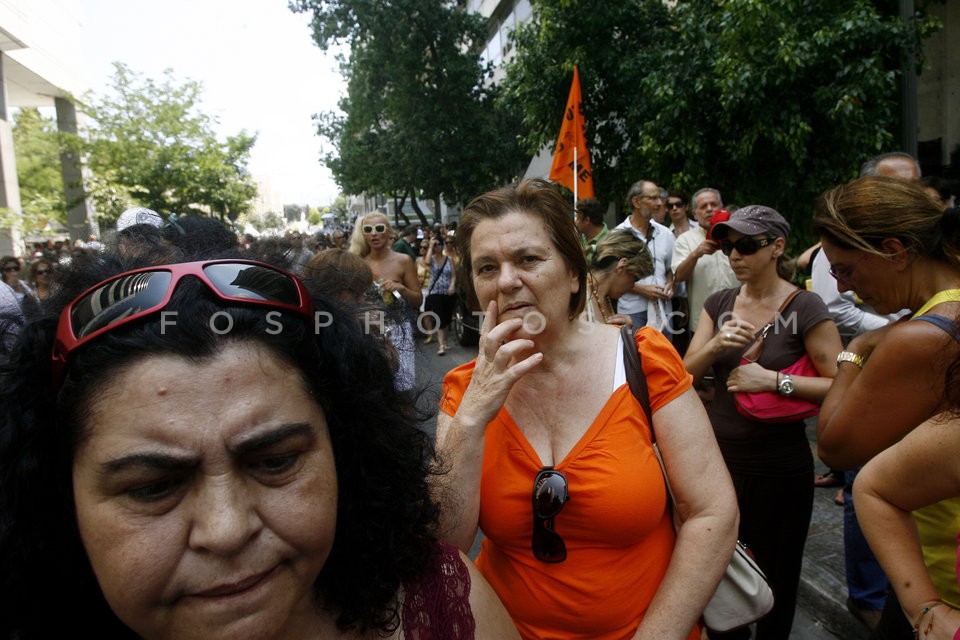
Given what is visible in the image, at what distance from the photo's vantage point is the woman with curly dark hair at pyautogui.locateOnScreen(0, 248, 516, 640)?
93 centimetres

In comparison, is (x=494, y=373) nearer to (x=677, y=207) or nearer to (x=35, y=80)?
(x=677, y=207)

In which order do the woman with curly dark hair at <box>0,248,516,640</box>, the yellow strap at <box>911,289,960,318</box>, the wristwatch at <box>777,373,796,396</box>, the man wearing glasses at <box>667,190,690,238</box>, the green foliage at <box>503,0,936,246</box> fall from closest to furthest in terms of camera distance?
the woman with curly dark hair at <box>0,248,516,640</box>
the yellow strap at <box>911,289,960,318</box>
the wristwatch at <box>777,373,796,396</box>
the green foliage at <box>503,0,936,246</box>
the man wearing glasses at <box>667,190,690,238</box>

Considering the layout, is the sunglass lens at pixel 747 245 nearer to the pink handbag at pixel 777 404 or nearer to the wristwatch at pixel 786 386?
the pink handbag at pixel 777 404

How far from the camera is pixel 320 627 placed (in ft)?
3.96

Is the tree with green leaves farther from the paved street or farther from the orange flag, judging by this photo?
the paved street

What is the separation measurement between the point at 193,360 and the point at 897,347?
Result: 5.99 ft

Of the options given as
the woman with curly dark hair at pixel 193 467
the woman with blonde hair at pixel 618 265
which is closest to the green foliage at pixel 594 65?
the woman with blonde hair at pixel 618 265

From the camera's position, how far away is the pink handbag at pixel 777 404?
9.16 feet

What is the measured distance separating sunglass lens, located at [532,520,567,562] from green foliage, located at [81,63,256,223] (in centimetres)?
2352

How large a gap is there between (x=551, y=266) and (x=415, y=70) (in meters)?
20.5

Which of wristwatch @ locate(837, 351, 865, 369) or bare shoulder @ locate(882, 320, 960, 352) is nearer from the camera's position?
bare shoulder @ locate(882, 320, 960, 352)

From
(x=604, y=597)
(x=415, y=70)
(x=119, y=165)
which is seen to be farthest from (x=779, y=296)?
(x=119, y=165)

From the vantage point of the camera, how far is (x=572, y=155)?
23.2ft

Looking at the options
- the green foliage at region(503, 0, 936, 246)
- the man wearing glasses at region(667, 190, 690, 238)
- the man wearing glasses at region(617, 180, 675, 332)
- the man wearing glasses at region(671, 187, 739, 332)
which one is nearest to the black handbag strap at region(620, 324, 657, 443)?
the man wearing glasses at region(617, 180, 675, 332)
